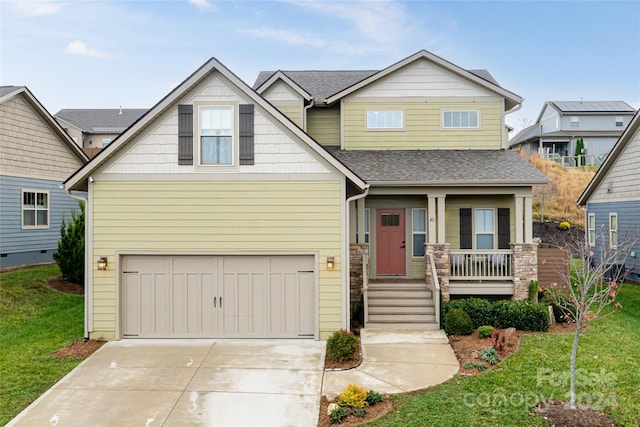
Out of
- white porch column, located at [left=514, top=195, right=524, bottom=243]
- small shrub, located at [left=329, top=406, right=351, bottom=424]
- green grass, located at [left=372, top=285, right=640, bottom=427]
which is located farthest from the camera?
white porch column, located at [left=514, top=195, right=524, bottom=243]

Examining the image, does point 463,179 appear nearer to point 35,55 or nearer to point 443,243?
point 443,243

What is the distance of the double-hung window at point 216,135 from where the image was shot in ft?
33.2

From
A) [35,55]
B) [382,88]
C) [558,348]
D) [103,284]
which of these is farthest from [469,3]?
[35,55]

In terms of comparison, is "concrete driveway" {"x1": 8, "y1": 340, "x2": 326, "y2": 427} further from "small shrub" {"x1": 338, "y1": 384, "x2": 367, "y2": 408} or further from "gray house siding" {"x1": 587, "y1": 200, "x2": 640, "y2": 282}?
"gray house siding" {"x1": 587, "y1": 200, "x2": 640, "y2": 282}

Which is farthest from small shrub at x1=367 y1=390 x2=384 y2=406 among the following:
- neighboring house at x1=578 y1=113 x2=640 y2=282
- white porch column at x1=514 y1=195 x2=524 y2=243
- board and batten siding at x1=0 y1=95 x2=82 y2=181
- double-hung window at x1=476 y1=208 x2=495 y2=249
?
board and batten siding at x1=0 y1=95 x2=82 y2=181

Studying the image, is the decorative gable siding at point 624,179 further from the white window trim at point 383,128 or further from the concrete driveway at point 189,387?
the concrete driveway at point 189,387

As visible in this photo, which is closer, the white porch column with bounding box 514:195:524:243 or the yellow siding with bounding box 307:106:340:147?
the white porch column with bounding box 514:195:524:243

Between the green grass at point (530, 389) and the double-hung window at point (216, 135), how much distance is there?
256 inches

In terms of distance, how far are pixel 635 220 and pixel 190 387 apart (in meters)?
16.5

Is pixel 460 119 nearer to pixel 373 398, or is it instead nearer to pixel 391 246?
pixel 391 246

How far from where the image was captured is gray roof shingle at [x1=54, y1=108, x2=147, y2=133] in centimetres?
3797

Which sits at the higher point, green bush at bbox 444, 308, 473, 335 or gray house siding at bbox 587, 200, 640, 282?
gray house siding at bbox 587, 200, 640, 282

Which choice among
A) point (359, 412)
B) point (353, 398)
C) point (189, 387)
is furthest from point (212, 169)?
point (359, 412)

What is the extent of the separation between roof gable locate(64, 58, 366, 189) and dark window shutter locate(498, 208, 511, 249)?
5.63 m
